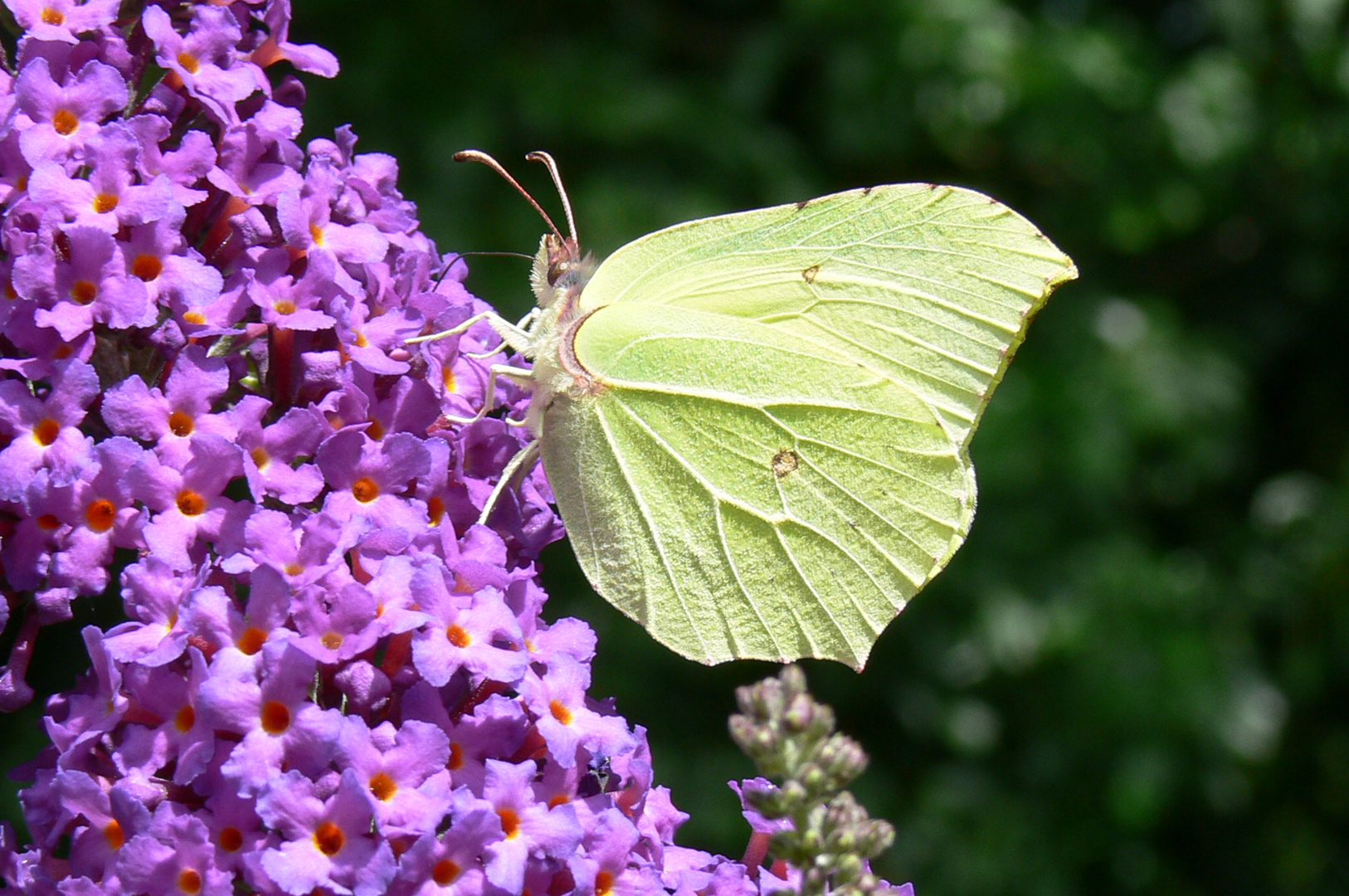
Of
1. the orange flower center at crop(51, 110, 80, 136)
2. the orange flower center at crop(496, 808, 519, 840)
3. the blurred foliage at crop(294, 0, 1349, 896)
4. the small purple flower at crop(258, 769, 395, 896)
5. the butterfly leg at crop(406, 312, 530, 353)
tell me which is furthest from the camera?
the blurred foliage at crop(294, 0, 1349, 896)

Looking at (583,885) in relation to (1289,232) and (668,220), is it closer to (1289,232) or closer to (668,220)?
(668,220)

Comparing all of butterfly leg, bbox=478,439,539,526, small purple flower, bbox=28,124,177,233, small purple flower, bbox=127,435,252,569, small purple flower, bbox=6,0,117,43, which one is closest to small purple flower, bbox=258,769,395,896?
small purple flower, bbox=127,435,252,569

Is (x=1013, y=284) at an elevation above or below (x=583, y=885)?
above

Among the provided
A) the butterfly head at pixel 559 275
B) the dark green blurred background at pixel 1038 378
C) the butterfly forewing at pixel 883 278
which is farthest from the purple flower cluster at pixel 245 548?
the dark green blurred background at pixel 1038 378

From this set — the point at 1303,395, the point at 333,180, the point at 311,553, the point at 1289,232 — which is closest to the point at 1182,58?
the point at 1289,232

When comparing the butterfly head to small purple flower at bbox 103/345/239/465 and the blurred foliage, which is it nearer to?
small purple flower at bbox 103/345/239/465

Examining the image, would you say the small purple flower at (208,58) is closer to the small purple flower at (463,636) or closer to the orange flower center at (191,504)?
the orange flower center at (191,504)
